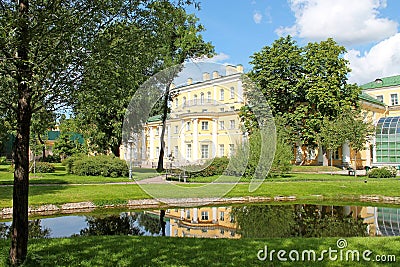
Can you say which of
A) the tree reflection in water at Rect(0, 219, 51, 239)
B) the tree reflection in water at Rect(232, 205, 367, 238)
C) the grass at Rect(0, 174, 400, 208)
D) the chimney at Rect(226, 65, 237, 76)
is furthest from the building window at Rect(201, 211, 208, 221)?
the chimney at Rect(226, 65, 237, 76)

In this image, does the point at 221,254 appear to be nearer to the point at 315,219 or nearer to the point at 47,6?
the point at 47,6

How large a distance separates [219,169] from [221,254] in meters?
4.77

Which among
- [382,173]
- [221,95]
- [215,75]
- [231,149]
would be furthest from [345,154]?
[215,75]

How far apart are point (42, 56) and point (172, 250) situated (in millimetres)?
4255

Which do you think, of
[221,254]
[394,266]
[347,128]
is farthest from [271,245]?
[347,128]

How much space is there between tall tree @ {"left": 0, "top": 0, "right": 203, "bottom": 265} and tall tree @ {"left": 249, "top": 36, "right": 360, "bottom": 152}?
31.8m

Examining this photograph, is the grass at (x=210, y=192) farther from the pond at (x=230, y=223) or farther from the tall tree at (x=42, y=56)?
the tall tree at (x=42, y=56)

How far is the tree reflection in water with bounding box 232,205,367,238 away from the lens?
434 inches

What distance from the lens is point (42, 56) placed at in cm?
599

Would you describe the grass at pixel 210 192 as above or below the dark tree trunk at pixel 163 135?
below

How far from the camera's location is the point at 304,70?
39.4 m

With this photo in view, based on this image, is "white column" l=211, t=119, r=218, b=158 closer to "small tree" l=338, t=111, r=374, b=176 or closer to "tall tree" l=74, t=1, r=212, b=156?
"tall tree" l=74, t=1, r=212, b=156

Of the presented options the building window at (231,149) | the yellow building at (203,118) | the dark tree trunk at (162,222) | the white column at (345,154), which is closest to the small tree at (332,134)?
the white column at (345,154)

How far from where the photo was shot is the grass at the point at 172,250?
644 centimetres
